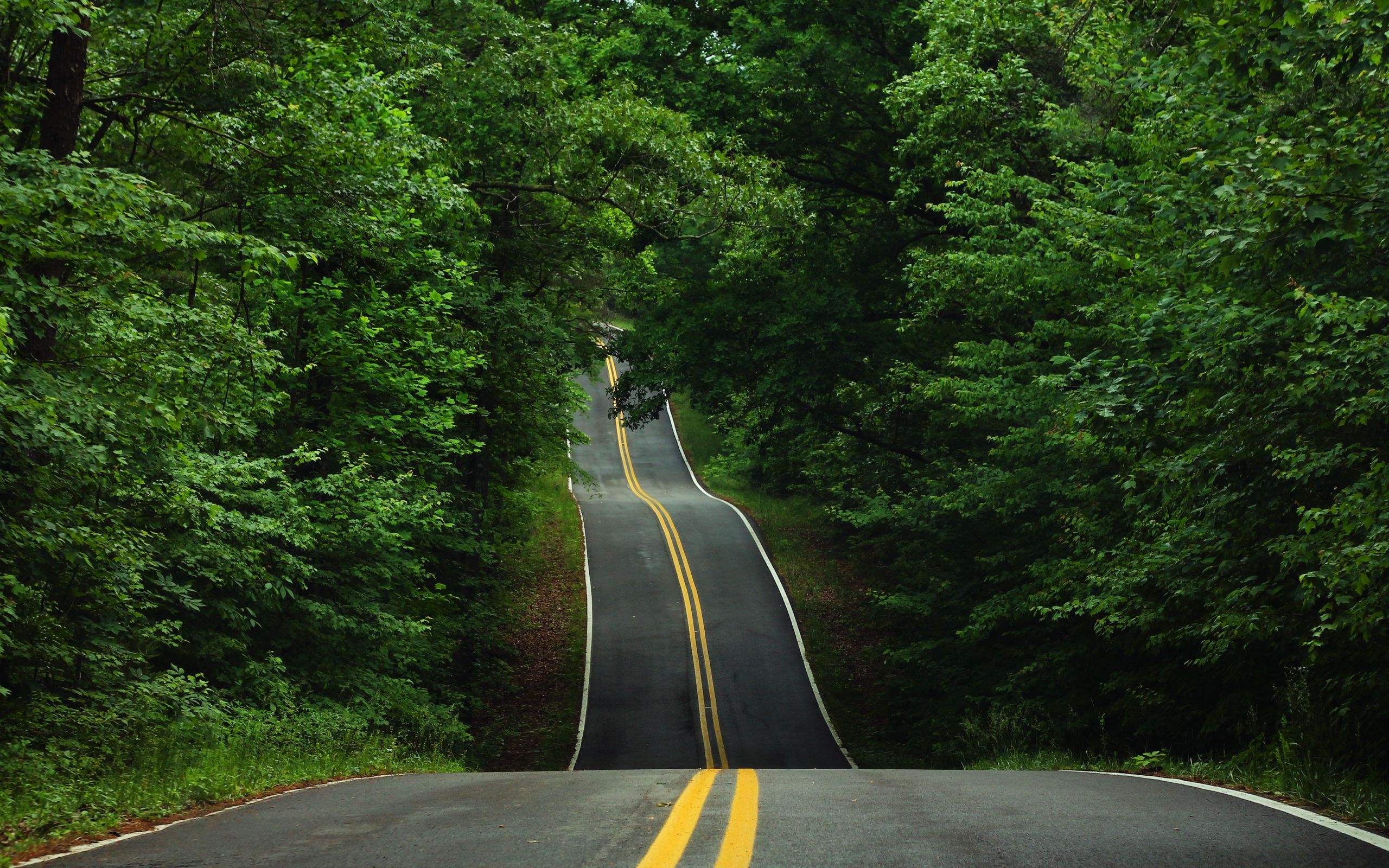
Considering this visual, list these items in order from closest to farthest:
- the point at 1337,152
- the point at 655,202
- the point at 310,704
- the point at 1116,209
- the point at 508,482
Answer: the point at 1337,152
the point at 310,704
the point at 1116,209
the point at 655,202
the point at 508,482

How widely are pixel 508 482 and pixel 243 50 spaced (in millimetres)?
14798

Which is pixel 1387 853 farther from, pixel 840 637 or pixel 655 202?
pixel 840 637

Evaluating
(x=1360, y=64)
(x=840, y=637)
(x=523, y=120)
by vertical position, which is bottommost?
(x=840, y=637)

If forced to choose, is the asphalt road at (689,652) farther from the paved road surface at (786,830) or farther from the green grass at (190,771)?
the paved road surface at (786,830)

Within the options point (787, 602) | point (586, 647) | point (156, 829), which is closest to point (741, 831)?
point (156, 829)

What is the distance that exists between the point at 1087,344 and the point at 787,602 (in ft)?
50.1

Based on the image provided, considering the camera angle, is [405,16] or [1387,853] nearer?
[1387,853]

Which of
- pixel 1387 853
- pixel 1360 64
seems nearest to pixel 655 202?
pixel 1360 64

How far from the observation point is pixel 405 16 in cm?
1489

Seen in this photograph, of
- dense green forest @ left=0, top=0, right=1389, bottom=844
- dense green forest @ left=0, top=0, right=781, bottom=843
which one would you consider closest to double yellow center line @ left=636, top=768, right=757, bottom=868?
dense green forest @ left=0, top=0, right=1389, bottom=844

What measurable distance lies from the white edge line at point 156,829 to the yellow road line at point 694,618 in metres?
10.1

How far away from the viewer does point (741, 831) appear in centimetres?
540

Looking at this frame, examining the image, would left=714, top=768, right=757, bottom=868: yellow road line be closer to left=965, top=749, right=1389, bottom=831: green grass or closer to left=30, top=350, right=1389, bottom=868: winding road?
left=30, top=350, right=1389, bottom=868: winding road

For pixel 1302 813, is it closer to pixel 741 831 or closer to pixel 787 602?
pixel 741 831
